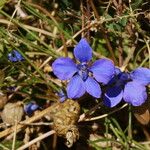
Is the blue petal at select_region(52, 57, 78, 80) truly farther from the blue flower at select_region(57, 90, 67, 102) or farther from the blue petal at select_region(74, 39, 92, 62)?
the blue flower at select_region(57, 90, 67, 102)

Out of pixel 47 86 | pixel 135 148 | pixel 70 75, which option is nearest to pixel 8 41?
pixel 47 86

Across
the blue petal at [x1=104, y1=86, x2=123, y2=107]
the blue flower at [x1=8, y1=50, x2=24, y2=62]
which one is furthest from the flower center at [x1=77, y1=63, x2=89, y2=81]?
the blue flower at [x1=8, y1=50, x2=24, y2=62]

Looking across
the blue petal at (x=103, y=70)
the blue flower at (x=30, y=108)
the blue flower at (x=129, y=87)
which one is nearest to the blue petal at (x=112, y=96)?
the blue flower at (x=129, y=87)

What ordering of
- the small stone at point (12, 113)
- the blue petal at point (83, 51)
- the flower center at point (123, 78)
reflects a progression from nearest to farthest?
the blue petal at point (83, 51) < the flower center at point (123, 78) < the small stone at point (12, 113)

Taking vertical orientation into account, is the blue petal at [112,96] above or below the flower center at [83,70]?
below

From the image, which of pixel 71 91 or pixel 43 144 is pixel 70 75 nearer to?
pixel 71 91

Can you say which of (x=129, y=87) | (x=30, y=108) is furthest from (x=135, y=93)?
(x=30, y=108)

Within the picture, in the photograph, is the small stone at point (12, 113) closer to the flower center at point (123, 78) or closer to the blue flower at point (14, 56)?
the blue flower at point (14, 56)
